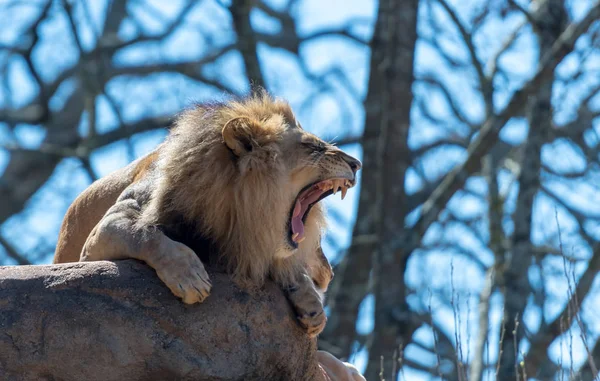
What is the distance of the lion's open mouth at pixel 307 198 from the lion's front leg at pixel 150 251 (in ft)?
1.26

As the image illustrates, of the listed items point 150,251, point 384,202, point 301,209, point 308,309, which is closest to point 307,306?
point 308,309

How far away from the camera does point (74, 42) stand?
39.4 ft

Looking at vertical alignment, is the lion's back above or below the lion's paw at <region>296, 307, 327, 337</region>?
above

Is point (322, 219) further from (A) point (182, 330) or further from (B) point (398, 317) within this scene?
(B) point (398, 317)

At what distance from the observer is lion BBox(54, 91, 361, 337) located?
12.7 ft

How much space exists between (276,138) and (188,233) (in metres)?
0.43

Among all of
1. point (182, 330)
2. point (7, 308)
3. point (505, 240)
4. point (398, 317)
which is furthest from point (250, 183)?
point (505, 240)

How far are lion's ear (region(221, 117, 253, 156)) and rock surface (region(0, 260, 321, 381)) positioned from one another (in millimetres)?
437

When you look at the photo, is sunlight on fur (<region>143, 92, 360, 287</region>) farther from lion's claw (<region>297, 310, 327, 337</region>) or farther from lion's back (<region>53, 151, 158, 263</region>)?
lion's back (<region>53, 151, 158, 263</region>)

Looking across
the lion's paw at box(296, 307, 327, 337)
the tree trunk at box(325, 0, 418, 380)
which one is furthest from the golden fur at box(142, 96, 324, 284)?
the tree trunk at box(325, 0, 418, 380)

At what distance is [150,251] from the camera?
3725 millimetres

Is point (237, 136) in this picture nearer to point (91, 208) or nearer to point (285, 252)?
point (285, 252)

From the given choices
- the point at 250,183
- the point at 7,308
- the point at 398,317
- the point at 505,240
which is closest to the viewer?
the point at 7,308

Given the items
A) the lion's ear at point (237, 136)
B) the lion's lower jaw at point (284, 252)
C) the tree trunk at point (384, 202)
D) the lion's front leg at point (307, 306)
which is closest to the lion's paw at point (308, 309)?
the lion's front leg at point (307, 306)
